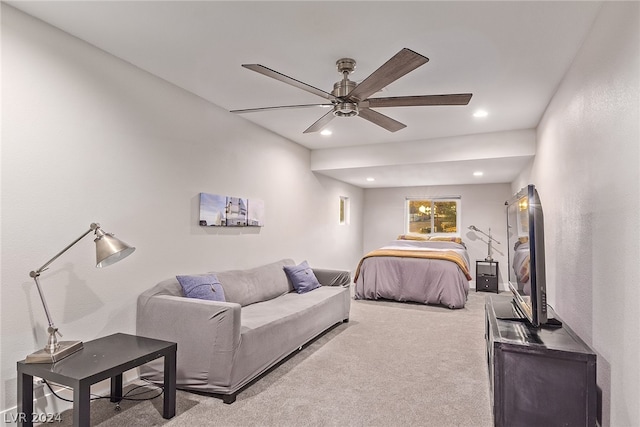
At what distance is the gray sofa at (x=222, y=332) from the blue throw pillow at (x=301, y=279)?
0.70 meters

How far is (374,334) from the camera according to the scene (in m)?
4.20

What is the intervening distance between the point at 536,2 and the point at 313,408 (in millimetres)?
2761

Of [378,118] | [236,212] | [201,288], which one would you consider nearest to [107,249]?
[201,288]

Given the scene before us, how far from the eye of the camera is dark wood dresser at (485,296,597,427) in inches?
77.4

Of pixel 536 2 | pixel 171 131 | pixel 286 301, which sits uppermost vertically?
pixel 536 2

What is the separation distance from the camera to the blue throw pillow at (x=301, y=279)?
444 cm

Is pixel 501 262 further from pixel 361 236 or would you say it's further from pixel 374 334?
pixel 374 334

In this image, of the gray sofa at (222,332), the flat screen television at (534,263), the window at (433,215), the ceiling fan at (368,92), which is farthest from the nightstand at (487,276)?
the ceiling fan at (368,92)

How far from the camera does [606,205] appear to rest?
2018mm

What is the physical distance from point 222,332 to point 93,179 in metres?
1.41

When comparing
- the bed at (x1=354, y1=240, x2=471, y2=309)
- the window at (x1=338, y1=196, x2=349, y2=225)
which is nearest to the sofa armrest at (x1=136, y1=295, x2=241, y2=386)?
the bed at (x1=354, y1=240, x2=471, y2=309)

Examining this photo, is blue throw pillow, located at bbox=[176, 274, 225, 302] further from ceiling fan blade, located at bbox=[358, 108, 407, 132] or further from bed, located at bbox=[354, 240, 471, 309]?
bed, located at bbox=[354, 240, 471, 309]

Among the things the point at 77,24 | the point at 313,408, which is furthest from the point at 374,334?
the point at 77,24

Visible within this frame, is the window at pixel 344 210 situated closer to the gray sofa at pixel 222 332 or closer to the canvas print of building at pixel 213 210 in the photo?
the canvas print of building at pixel 213 210
